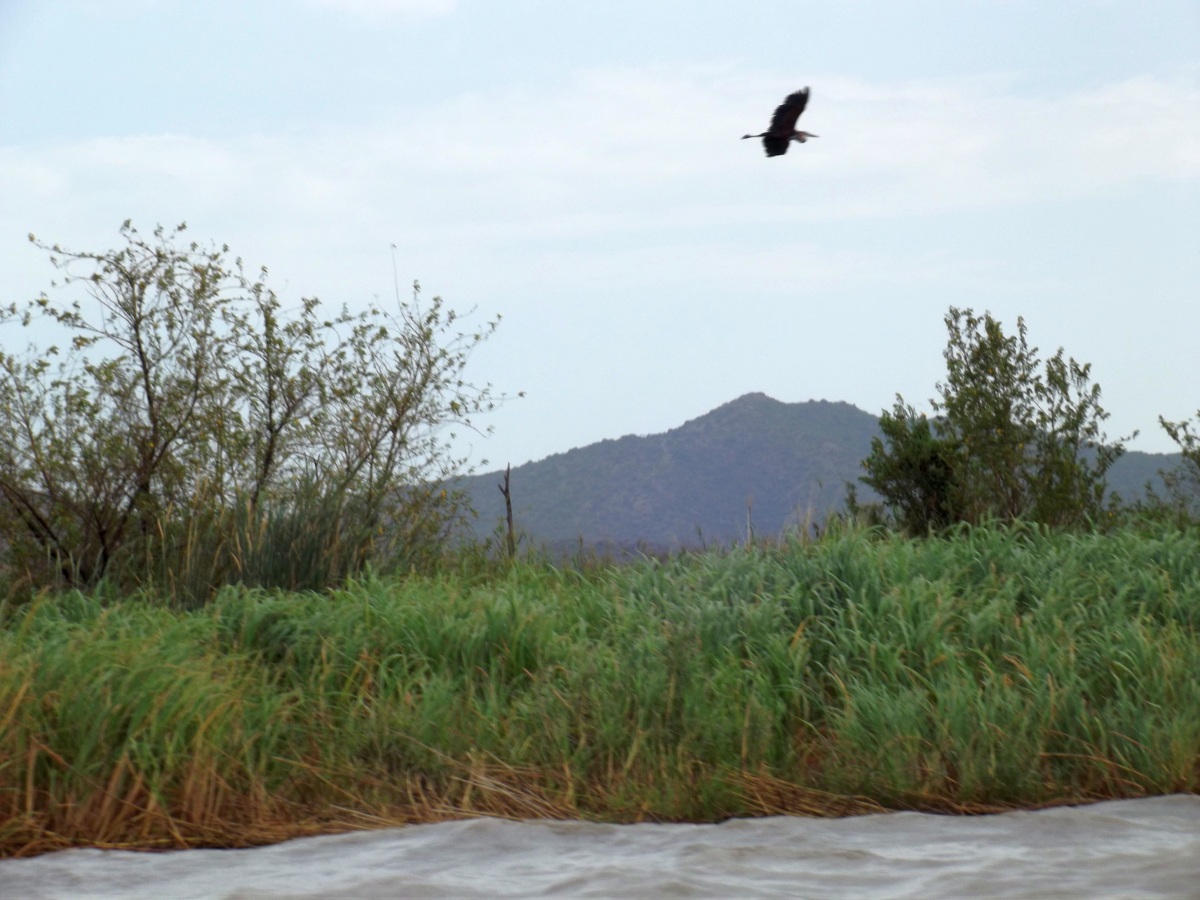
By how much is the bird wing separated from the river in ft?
12.1

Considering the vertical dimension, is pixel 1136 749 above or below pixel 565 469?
below

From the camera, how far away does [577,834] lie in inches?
114

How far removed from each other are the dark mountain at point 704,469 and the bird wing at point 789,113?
3593 cm

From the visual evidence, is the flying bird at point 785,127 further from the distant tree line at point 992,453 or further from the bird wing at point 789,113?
the distant tree line at point 992,453

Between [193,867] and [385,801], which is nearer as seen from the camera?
[193,867]

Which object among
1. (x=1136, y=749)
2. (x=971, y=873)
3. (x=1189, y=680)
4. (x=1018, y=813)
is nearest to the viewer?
(x=971, y=873)

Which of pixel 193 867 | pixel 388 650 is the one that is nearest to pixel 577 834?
pixel 193 867

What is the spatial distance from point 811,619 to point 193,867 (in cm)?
343

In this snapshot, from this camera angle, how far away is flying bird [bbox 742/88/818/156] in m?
5.62

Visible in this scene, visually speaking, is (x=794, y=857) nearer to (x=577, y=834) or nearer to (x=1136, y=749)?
(x=577, y=834)

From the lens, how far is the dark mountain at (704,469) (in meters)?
46.7

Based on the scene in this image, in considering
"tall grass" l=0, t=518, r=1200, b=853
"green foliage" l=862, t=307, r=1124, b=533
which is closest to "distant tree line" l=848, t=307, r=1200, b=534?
"green foliage" l=862, t=307, r=1124, b=533

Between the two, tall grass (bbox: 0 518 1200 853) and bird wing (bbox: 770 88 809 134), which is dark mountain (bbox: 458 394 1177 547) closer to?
tall grass (bbox: 0 518 1200 853)

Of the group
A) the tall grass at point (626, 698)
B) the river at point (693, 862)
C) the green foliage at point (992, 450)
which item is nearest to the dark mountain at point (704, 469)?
the green foliage at point (992, 450)
